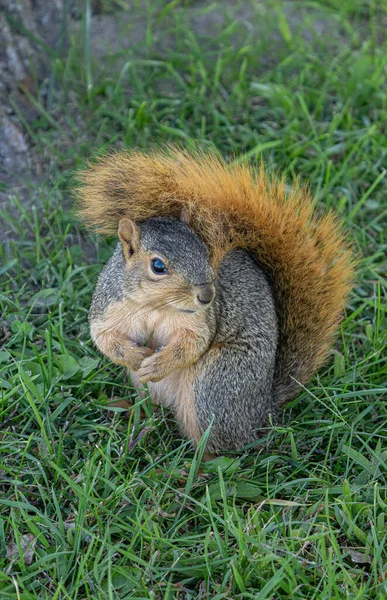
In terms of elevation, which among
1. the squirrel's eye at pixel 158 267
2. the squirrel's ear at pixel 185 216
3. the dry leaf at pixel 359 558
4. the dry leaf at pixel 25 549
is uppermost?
the squirrel's ear at pixel 185 216

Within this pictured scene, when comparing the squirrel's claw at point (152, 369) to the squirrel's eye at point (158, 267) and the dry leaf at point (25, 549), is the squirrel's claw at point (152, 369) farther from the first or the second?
the dry leaf at point (25, 549)

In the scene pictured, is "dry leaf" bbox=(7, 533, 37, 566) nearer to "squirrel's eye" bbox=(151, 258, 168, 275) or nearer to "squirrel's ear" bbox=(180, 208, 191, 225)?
"squirrel's eye" bbox=(151, 258, 168, 275)

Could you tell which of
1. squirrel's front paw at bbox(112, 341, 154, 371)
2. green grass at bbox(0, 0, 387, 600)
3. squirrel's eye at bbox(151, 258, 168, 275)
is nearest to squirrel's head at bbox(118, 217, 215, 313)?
squirrel's eye at bbox(151, 258, 168, 275)

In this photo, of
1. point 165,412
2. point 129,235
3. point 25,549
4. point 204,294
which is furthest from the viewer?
point 165,412

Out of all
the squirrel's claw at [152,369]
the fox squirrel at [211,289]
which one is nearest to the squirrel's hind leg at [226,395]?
Result: the fox squirrel at [211,289]

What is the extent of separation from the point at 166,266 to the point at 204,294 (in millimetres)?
127

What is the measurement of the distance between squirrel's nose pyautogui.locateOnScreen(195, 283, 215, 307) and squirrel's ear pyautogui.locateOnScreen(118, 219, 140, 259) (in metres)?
0.23

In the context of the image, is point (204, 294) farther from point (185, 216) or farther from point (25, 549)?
point (25, 549)

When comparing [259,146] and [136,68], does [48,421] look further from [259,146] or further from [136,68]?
[136,68]

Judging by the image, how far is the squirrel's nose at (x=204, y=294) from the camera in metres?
1.97

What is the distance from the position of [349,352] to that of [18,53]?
1.75 metres

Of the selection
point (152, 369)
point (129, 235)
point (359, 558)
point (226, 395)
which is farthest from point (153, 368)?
point (359, 558)

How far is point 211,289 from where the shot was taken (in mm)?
1983

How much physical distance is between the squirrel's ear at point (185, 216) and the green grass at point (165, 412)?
0.50m
